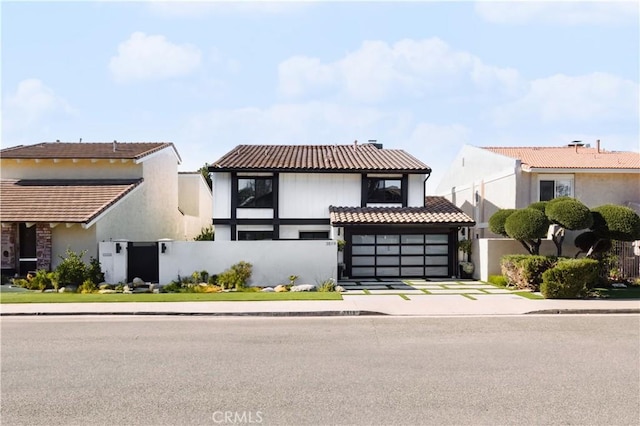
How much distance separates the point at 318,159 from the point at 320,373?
19.0 metres

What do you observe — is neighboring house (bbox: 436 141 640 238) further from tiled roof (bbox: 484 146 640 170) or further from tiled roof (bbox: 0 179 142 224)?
tiled roof (bbox: 0 179 142 224)

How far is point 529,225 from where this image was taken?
59.3 ft

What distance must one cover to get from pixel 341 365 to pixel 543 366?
11.0 ft

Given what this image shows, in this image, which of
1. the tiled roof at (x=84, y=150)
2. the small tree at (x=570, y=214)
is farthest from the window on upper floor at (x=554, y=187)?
the tiled roof at (x=84, y=150)

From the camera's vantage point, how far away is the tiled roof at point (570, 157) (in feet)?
77.5

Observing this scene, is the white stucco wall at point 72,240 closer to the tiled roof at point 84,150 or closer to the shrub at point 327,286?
the tiled roof at point 84,150

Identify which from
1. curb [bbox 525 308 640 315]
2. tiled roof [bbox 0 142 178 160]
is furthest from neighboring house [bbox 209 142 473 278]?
curb [bbox 525 308 640 315]

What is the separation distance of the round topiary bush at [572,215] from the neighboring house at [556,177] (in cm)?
600

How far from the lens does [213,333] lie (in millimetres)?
10883

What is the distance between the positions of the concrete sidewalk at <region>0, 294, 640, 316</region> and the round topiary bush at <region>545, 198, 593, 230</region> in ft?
9.82

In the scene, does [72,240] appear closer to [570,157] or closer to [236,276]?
[236,276]

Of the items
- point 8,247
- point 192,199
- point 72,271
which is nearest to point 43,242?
point 8,247

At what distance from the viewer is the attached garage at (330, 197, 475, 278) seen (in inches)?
891

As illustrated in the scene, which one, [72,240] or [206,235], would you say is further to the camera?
[206,235]
